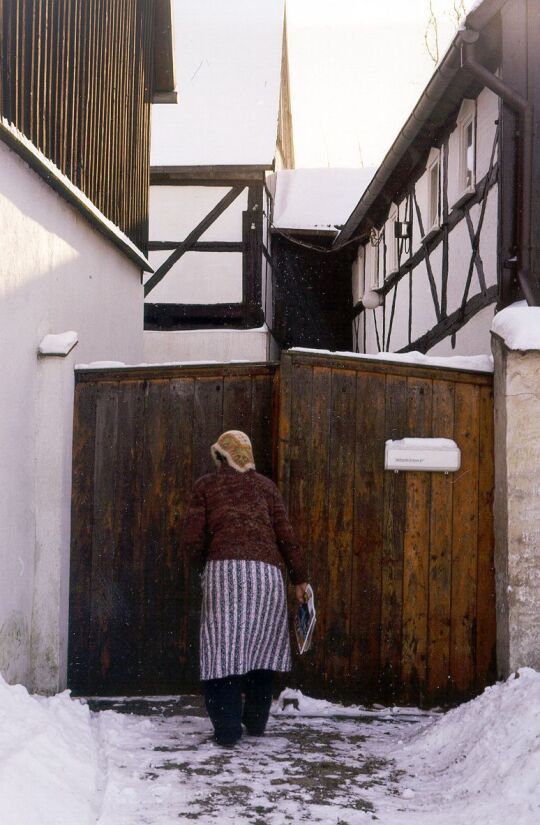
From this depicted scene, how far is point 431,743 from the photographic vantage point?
5598 millimetres

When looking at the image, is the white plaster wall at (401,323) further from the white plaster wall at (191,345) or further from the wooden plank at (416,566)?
the wooden plank at (416,566)

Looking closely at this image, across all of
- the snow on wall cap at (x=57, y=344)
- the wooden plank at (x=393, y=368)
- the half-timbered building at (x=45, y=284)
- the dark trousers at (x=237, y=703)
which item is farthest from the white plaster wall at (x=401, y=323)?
the dark trousers at (x=237, y=703)

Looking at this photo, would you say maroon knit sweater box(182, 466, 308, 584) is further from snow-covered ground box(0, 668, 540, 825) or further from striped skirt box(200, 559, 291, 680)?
snow-covered ground box(0, 668, 540, 825)

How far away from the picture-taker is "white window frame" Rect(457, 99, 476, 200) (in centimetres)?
1009

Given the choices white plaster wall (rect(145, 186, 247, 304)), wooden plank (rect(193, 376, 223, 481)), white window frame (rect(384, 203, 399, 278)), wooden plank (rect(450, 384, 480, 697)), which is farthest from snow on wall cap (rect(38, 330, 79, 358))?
white plaster wall (rect(145, 186, 247, 304))

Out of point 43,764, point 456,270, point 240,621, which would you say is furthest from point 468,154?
point 43,764

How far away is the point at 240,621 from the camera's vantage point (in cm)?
574

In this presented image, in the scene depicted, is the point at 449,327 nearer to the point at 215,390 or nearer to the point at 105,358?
the point at 105,358

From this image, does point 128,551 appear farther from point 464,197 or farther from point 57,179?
point 464,197

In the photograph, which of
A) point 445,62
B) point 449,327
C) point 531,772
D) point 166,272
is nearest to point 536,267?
point 445,62

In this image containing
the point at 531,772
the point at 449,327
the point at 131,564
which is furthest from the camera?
the point at 449,327

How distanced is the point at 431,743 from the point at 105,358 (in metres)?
4.91

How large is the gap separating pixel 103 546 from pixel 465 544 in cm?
228

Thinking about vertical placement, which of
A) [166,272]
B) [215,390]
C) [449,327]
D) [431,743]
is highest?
[166,272]
